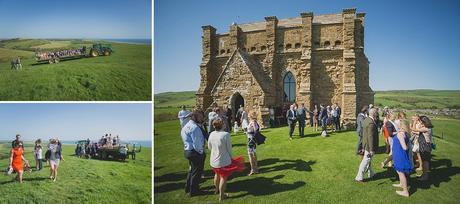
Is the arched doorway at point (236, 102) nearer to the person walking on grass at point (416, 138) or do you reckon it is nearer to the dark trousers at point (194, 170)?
the dark trousers at point (194, 170)

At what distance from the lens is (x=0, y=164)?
5.10m

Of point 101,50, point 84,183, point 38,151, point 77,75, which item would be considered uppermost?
point 101,50

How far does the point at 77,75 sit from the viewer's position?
16.9 feet

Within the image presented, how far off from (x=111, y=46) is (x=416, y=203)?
4852mm

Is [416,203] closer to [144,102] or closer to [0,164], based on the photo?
[144,102]

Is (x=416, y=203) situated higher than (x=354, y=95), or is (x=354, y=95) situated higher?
(x=354, y=95)

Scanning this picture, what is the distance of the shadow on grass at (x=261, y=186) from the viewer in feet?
14.0

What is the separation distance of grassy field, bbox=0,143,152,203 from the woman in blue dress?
11.9ft

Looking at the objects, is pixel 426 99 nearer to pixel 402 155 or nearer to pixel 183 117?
pixel 402 155

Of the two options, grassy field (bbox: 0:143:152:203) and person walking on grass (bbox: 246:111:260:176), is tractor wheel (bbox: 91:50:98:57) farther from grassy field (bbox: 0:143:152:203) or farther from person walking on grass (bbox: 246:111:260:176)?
person walking on grass (bbox: 246:111:260:176)

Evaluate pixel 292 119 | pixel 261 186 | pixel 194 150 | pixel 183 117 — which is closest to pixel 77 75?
pixel 183 117

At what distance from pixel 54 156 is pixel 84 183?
648 millimetres

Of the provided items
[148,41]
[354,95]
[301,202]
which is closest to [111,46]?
[148,41]

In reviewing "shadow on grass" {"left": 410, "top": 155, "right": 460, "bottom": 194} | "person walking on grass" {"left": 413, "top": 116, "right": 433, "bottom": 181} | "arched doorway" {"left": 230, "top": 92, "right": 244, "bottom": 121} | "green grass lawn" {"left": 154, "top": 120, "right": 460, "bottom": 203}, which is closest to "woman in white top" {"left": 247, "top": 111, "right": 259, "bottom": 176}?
"green grass lawn" {"left": 154, "top": 120, "right": 460, "bottom": 203}
